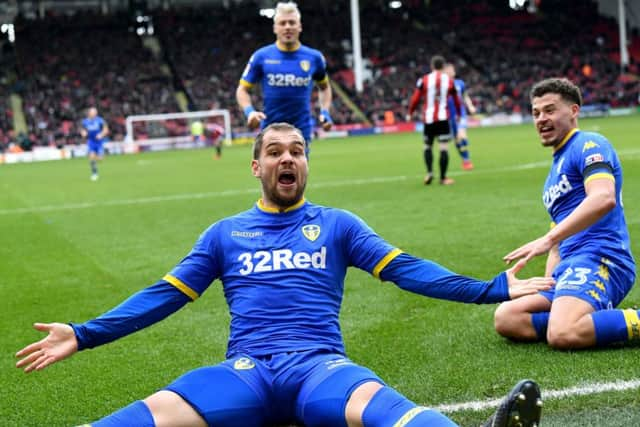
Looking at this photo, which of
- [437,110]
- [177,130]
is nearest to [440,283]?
[437,110]

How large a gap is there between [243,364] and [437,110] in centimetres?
1171

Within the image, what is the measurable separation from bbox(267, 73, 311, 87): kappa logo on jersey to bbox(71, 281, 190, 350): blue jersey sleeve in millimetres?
6886

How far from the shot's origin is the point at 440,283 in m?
3.61

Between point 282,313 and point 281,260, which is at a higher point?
point 281,260

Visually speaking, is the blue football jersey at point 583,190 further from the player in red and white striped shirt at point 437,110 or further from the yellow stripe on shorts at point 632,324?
the player in red and white striped shirt at point 437,110

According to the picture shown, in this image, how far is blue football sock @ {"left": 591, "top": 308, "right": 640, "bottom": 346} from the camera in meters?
4.67

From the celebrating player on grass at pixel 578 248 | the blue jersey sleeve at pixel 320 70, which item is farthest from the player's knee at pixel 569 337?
the blue jersey sleeve at pixel 320 70

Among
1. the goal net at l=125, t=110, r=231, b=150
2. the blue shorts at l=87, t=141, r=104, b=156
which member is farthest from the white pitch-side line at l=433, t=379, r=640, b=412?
the goal net at l=125, t=110, r=231, b=150

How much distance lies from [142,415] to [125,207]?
11.7 metres

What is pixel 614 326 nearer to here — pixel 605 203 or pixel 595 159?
pixel 605 203

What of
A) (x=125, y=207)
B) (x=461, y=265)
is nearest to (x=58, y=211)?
(x=125, y=207)

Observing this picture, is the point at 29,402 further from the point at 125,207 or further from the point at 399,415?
the point at 125,207

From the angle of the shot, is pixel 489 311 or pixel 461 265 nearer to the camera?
pixel 489 311

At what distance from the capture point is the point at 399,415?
3.01m
